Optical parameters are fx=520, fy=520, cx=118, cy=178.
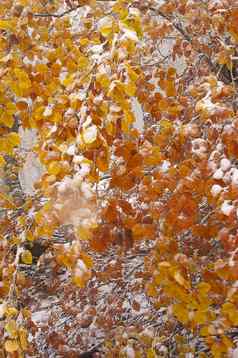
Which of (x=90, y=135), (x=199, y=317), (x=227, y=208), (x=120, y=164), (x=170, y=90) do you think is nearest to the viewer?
(x=90, y=135)

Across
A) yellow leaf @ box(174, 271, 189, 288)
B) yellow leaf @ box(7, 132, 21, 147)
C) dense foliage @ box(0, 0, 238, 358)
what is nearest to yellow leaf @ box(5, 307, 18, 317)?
dense foliage @ box(0, 0, 238, 358)

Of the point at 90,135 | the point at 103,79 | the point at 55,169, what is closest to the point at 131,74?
the point at 103,79

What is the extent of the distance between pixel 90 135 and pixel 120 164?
91cm

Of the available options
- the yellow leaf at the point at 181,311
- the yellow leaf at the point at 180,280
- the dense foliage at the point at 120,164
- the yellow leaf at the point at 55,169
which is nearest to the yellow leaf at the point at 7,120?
the dense foliage at the point at 120,164

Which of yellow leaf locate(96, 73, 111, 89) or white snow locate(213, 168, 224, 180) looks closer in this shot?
yellow leaf locate(96, 73, 111, 89)

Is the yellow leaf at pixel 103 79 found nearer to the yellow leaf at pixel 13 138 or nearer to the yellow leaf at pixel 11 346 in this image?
the yellow leaf at pixel 13 138

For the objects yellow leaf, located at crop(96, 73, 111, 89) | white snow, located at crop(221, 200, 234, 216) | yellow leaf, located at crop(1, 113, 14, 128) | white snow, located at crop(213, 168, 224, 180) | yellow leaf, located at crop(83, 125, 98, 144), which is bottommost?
white snow, located at crop(221, 200, 234, 216)

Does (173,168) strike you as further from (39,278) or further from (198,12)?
(39,278)

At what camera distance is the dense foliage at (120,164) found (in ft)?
6.34

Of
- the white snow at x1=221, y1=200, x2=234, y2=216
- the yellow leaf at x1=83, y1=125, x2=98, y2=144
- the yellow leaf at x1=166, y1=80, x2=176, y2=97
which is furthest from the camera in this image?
the yellow leaf at x1=166, y1=80, x2=176, y2=97

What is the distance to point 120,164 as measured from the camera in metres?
2.67

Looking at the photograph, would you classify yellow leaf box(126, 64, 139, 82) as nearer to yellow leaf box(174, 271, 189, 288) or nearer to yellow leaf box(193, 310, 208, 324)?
yellow leaf box(174, 271, 189, 288)

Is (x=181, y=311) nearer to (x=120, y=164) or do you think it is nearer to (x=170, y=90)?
(x=120, y=164)

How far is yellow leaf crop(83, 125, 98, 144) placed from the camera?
1.76 metres
